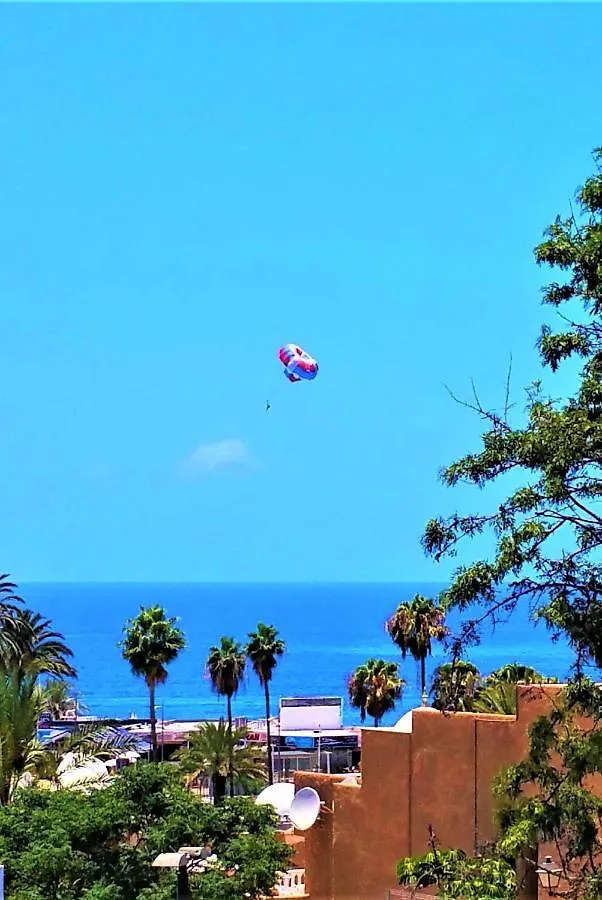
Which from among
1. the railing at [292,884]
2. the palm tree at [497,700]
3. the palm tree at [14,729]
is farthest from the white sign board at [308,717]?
the railing at [292,884]

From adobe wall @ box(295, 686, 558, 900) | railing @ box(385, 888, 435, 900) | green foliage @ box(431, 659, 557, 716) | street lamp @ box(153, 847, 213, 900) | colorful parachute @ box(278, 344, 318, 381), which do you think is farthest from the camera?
colorful parachute @ box(278, 344, 318, 381)

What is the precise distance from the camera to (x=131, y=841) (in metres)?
20.4

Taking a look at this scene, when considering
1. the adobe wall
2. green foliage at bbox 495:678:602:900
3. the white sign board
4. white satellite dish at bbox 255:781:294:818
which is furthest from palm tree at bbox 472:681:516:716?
the white sign board

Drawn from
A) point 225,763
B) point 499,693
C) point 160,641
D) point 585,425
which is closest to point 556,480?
point 585,425

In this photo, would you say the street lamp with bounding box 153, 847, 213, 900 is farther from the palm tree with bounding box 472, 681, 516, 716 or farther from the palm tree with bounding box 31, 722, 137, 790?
the palm tree with bounding box 472, 681, 516, 716

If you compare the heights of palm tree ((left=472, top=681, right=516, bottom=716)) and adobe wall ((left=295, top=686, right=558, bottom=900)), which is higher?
palm tree ((left=472, top=681, right=516, bottom=716))

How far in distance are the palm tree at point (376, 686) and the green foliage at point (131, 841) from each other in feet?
113

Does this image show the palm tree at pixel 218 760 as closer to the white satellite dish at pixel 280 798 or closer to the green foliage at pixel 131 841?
the white satellite dish at pixel 280 798

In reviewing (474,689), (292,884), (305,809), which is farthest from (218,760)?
(305,809)

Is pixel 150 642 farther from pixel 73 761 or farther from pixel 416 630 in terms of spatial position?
pixel 73 761

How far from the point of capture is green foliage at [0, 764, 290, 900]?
62.5 ft

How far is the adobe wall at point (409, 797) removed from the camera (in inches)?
783

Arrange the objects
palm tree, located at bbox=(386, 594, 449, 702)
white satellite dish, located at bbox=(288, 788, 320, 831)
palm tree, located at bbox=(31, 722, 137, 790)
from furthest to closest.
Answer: palm tree, located at bbox=(386, 594, 449, 702), palm tree, located at bbox=(31, 722, 137, 790), white satellite dish, located at bbox=(288, 788, 320, 831)

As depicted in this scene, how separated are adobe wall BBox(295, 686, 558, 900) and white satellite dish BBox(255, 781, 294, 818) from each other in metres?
0.57
